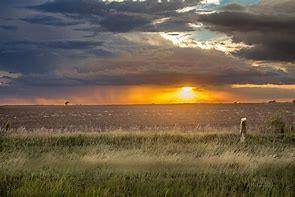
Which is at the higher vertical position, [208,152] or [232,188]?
[232,188]

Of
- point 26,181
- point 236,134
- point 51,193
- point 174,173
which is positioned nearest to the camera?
point 51,193

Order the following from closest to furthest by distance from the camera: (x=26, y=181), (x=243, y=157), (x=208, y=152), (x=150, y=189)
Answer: (x=150, y=189) < (x=26, y=181) < (x=243, y=157) < (x=208, y=152)

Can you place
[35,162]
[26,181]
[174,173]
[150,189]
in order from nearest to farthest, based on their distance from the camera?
[150,189] < [26,181] < [174,173] < [35,162]

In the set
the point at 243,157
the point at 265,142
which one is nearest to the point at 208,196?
the point at 243,157

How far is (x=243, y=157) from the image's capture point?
19500 mm

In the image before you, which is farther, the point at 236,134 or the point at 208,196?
the point at 236,134

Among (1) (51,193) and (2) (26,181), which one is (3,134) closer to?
(2) (26,181)

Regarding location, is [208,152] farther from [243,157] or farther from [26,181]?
[26,181]

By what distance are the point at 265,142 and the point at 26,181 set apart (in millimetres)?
18911

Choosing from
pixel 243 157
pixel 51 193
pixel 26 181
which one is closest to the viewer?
pixel 51 193

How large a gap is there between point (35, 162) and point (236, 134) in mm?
17563

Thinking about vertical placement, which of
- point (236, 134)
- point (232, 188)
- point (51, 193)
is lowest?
point (236, 134)

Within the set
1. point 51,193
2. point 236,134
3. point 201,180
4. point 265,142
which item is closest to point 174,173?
point 201,180

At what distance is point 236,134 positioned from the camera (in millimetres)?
33156
